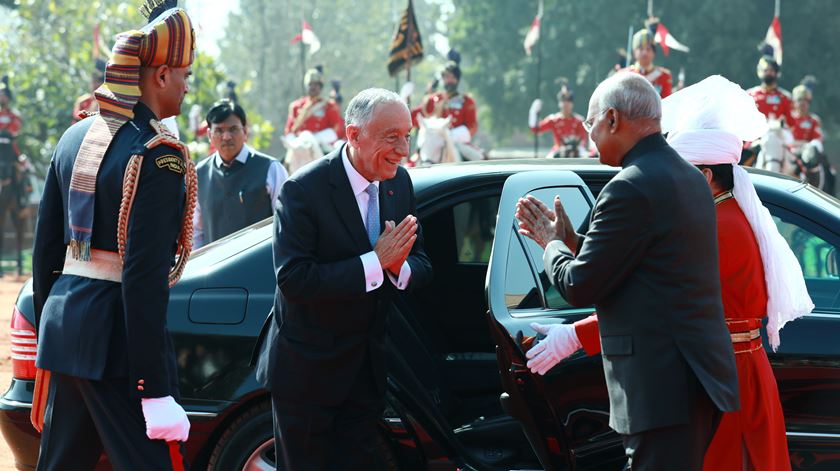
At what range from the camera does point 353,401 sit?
13.1 feet

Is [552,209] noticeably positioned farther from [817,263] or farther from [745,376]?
[817,263]

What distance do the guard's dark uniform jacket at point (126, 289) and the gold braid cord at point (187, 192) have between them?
0.06 ft

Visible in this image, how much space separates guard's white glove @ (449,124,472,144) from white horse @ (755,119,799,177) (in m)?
4.58

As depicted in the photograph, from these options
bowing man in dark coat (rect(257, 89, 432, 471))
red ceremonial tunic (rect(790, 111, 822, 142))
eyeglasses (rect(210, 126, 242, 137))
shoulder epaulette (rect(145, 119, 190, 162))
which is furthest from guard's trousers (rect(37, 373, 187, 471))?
red ceremonial tunic (rect(790, 111, 822, 142))

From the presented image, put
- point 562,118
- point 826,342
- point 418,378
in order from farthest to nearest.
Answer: point 562,118 → point 418,378 → point 826,342

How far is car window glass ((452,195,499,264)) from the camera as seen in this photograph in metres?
6.52

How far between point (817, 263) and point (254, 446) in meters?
2.48

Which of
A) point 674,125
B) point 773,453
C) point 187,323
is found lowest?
point 773,453

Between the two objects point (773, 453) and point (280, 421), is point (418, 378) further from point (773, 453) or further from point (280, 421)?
point (773, 453)

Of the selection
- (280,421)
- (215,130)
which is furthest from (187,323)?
(215,130)

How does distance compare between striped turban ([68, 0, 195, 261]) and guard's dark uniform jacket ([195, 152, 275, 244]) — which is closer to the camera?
striped turban ([68, 0, 195, 261])

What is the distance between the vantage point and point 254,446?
462cm

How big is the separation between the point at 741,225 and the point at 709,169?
0.22 metres

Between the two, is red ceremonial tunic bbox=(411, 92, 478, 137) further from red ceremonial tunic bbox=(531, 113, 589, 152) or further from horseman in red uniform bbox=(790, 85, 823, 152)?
horseman in red uniform bbox=(790, 85, 823, 152)
